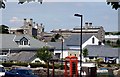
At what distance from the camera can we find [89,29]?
146 meters

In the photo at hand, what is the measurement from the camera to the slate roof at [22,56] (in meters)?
60.0

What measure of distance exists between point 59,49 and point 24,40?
12.5m

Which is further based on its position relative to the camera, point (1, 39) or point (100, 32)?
point (100, 32)

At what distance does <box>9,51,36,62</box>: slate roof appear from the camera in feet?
197

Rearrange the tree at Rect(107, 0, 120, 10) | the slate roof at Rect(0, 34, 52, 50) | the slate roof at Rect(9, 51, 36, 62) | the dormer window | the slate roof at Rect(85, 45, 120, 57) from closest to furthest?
the tree at Rect(107, 0, 120, 10)
the slate roof at Rect(9, 51, 36, 62)
the slate roof at Rect(0, 34, 52, 50)
the dormer window
the slate roof at Rect(85, 45, 120, 57)

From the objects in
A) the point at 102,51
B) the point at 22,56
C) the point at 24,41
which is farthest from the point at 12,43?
the point at 102,51

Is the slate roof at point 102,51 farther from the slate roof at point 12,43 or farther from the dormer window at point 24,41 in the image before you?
the dormer window at point 24,41

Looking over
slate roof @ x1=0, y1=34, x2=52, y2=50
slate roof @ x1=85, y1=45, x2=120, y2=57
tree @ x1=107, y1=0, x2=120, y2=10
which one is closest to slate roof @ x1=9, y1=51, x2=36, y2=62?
slate roof @ x1=0, y1=34, x2=52, y2=50

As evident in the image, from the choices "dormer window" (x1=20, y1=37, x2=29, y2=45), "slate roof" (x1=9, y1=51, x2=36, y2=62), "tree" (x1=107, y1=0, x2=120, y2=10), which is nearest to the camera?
"tree" (x1=107, y1=0, x2=120, y2=10)

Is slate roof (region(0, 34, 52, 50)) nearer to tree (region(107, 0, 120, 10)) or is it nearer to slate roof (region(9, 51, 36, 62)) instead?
slate roof (region(9, 51, 36, 62))

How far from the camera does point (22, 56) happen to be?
62156 millimetres

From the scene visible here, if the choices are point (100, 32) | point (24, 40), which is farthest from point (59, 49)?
point (100, 32)

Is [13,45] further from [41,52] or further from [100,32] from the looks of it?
[100,32]

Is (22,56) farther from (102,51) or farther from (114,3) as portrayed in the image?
(114,3)
